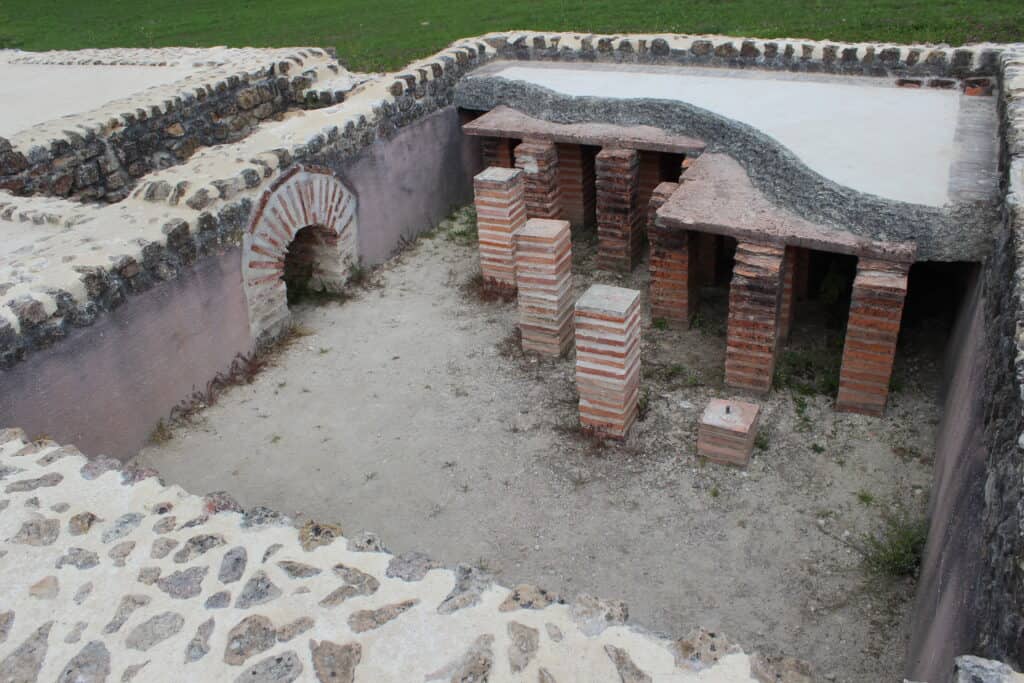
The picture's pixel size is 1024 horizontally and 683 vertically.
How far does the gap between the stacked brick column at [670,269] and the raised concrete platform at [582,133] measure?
0.64 m

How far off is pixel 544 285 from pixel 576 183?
8.18 ft

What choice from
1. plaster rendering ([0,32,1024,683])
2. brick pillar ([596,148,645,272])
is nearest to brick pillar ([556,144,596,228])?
plaster rendering ([0,32,1024,683])

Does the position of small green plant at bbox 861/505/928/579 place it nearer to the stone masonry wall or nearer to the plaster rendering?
the plaster rendering

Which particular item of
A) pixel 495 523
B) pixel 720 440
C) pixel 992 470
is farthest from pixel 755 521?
pixel 992 470

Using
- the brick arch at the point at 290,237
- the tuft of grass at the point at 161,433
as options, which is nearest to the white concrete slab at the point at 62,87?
the brick arch at the point at 290,237

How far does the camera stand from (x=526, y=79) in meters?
8.69

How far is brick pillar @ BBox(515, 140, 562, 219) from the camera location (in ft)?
25.5

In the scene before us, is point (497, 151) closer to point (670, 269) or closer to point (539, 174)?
point (539, 174)

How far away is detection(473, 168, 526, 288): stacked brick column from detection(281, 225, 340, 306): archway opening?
4.15 ft

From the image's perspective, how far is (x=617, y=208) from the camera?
7.33m

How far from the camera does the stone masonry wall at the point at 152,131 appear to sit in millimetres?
7238

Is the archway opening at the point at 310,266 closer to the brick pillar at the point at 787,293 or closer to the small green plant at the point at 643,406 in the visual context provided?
the small green plant at the point at 643,406

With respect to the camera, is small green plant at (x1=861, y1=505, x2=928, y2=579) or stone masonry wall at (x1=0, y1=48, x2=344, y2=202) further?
stone masonry wall at (x1=0, y1=48, x2=344, y2=202)

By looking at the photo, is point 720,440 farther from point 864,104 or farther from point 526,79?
point 526,79
